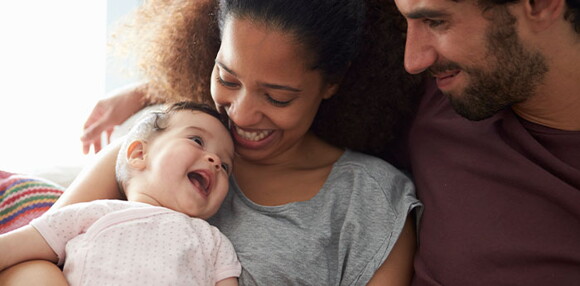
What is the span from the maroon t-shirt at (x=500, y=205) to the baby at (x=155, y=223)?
0.49 m

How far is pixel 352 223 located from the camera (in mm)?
1735

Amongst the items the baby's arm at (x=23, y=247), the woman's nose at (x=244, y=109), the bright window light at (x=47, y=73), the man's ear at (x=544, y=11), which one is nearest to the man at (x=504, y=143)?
the man's ear at (x=544, y=11)

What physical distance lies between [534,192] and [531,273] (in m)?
0.18

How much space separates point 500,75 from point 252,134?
2.03 feet

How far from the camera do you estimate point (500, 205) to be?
5.19ft

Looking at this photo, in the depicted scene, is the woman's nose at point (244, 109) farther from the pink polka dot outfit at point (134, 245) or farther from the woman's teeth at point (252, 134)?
the pink polka dot outfit at point (134, 245)

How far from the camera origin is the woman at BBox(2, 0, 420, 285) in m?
1.64

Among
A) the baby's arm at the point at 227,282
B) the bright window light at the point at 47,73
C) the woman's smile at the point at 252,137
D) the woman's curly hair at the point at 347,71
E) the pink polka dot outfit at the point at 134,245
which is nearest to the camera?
the pink polka dot outfit at the point at 134,245

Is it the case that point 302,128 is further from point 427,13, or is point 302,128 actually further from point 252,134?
point 427,13

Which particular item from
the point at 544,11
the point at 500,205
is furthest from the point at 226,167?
the point at 544,11

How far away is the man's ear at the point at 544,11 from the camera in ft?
4.87

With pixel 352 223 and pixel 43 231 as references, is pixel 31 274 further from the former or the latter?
pixel 352 223

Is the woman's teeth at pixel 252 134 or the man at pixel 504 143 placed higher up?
the man at pixel 504 143

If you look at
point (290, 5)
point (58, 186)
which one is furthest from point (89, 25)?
point (290, 5)
